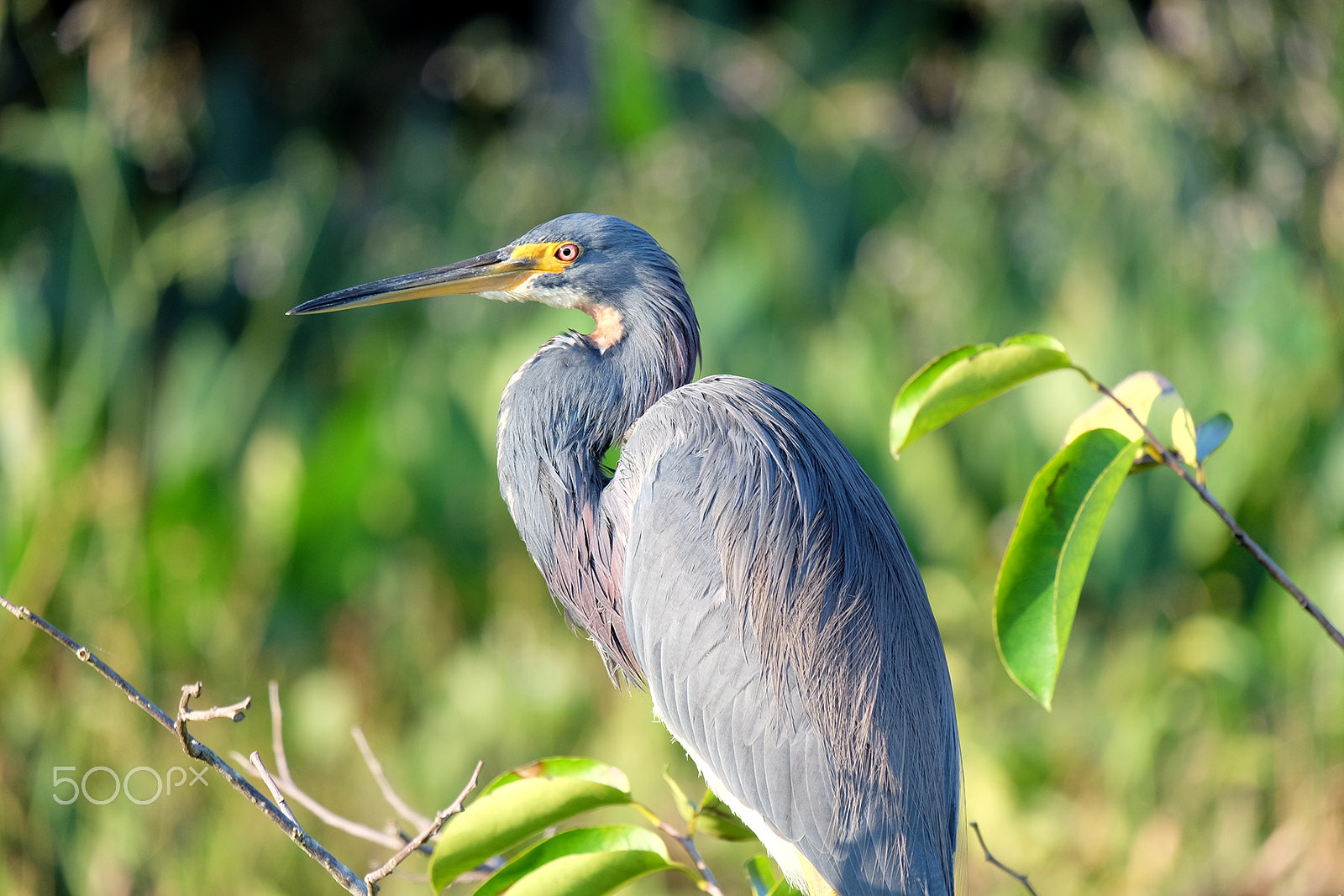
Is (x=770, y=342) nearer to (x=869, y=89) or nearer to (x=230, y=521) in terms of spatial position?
(x=230, y=521)

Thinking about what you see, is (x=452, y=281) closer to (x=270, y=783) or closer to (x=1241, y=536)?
(x=270, y=783)

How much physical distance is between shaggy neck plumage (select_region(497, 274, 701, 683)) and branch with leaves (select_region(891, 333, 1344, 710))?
49cm

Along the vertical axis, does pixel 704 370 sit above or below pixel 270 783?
below

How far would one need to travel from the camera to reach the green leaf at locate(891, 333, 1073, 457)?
0.91 meters

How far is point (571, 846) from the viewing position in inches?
38.7

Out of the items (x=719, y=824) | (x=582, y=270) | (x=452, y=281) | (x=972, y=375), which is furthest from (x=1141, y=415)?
(x=452, y=281)

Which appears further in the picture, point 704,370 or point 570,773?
point 704,370

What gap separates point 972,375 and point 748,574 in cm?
43

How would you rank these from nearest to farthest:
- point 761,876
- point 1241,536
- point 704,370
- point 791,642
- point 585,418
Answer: point 1241,536 → point 761,876 → point 791,642 → point 585,418 → point 704,370

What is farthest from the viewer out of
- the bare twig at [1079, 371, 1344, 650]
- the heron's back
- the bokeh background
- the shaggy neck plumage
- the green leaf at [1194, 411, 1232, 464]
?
the bokeh background

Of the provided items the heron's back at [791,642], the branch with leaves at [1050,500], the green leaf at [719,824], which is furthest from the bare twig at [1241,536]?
the green leaf at [719,824]

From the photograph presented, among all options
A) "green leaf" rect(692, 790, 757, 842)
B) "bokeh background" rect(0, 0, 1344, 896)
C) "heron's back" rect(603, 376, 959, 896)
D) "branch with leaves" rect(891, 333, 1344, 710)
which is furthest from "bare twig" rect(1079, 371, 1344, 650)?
"bokeh background" rect(0, 0, 1344, 896)

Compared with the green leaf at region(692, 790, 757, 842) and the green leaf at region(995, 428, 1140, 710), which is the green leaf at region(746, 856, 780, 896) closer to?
the green leaf at region(692, 790, 757, 842)

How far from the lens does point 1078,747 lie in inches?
110
